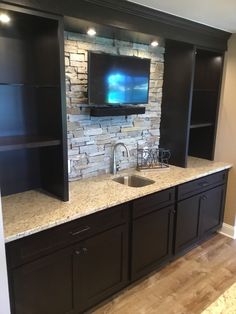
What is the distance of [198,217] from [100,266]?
54.2 inches

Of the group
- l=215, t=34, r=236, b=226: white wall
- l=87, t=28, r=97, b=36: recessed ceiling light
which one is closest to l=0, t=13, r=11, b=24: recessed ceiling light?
l=87, t=28, r=97, b=36: recessed ceiling light

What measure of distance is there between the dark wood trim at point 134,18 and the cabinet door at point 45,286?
1.62 m

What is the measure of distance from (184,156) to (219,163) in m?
0.55

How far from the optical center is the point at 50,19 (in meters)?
1.79

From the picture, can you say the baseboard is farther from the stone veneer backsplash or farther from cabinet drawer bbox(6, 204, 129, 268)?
cabinet drawer bbox(6, 204, 129, 268)

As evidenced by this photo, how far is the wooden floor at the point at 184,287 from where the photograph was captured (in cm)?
230

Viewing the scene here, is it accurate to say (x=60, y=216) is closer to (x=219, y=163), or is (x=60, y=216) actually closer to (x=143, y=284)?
(x=143, y=284)

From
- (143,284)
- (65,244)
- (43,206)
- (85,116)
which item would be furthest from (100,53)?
(143,284)

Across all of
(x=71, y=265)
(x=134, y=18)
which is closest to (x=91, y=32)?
(x=134, y=18)

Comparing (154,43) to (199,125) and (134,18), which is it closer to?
(134,18)

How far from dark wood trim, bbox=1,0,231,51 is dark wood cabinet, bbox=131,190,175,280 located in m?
1.45

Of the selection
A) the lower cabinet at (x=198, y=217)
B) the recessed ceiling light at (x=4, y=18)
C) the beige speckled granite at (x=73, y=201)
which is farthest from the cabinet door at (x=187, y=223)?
the recessed ceiling light at (x=4, y=18)

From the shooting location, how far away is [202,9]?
7.41ft

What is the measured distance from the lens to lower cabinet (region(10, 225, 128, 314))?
1.73 m
